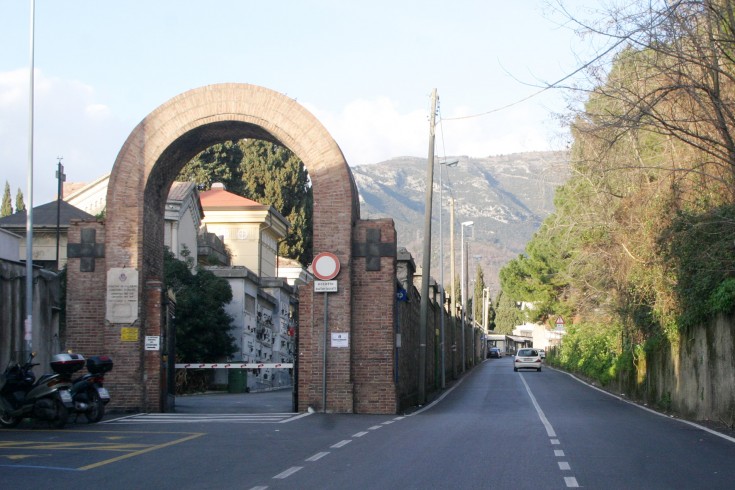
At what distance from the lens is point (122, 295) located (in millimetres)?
22219

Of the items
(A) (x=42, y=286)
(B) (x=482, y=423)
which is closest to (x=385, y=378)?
(B) (x=482, y=423)

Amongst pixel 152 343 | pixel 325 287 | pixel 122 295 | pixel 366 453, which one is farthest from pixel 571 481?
pixel 122 295

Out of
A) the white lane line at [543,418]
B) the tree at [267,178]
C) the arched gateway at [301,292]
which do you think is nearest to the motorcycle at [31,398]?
the arched gateway at [301,292]

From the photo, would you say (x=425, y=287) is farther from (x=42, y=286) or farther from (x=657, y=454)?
(x=657, y=454)

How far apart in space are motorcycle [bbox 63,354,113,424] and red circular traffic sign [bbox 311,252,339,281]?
5.34m

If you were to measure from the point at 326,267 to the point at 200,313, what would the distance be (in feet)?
59.5

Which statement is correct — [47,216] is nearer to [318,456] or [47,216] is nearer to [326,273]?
[326,273]

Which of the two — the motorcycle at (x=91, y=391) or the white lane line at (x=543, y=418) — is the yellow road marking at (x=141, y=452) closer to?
the motorcycle at (x=91, y=391)

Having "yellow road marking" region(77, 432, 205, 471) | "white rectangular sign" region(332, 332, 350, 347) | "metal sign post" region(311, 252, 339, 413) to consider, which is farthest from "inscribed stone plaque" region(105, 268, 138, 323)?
"yellow road marking" region(77, 432, 205, 471)

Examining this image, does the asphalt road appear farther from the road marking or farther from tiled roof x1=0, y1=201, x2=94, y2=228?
tiled roof x1=0, y1=201, x2=94, y2=228

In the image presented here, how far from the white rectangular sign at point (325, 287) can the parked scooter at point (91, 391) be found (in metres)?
5.24

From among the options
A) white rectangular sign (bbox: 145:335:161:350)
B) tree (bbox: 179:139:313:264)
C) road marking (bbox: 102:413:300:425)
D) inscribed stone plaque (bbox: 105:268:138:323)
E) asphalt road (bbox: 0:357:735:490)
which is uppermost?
tree (bbox: 179:139:313:264)

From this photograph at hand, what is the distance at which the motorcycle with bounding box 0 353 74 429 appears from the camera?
16672mm

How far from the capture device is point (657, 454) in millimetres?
13484
